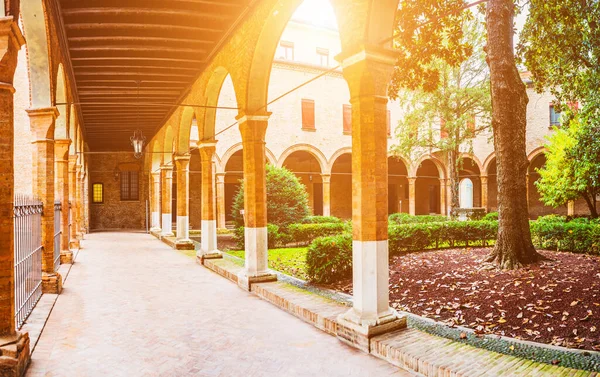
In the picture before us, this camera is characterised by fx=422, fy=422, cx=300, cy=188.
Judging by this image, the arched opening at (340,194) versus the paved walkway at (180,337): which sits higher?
the arched opening at (340,194)

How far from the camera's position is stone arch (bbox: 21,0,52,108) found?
571cm

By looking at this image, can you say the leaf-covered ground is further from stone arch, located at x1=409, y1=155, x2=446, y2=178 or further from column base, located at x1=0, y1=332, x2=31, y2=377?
stone arch, located at x1=409, y1=155, x2=446, y2=178

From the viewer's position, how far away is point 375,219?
435 centimetres

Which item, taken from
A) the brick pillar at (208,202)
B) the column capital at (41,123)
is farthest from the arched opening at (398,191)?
the column capital at (41,123)

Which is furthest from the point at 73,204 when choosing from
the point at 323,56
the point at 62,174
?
the point at 323,56

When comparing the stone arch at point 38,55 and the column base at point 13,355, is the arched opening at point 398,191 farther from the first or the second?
the column base at point 13,355

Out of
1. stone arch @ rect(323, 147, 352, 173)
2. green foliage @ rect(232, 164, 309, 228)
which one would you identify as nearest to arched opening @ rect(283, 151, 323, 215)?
stone arch @ rect(323, 147, 352, 173)

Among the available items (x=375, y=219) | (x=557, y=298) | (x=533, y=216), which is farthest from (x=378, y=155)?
(x=533, y=216)

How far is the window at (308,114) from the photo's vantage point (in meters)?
21.5

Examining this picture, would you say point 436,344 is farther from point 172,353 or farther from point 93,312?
point 93,312

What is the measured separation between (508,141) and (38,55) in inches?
303

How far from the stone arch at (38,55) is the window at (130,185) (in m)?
18.5

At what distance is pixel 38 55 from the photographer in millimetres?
6223

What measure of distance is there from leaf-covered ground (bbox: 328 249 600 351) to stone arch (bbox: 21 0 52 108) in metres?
5.57
